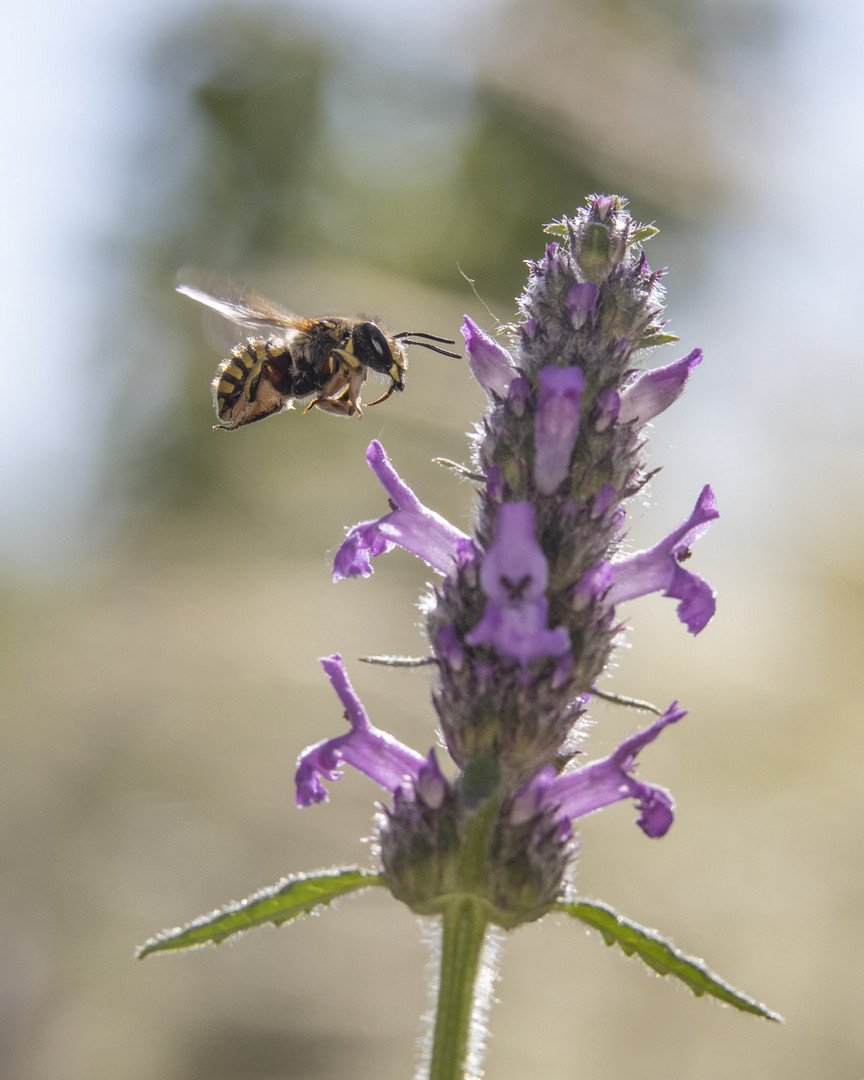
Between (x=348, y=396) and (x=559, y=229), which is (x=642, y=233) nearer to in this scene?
(x=559, y=229)

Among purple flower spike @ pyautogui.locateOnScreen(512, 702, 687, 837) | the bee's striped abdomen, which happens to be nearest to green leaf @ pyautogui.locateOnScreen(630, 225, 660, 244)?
purple flower spike @ pyautogui.locateOnScreen(512, 702, 687, 837)

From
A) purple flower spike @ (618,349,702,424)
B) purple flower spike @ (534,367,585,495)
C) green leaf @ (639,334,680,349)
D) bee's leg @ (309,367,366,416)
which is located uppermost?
bee's leg @ (309,367,366,416)

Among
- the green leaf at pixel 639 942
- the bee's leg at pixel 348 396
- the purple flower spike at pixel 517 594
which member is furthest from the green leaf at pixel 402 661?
the bee's leg at pixel 348 396

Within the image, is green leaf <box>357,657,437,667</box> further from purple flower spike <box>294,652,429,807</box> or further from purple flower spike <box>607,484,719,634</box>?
purple flower spike <box>607,484,719,634</box>

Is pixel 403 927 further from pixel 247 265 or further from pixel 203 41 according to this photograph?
pixel 203 41

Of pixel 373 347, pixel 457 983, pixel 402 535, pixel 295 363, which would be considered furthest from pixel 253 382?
pixel 457 983

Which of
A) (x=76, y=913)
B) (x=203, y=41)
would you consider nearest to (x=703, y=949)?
(x=76, y=913)
